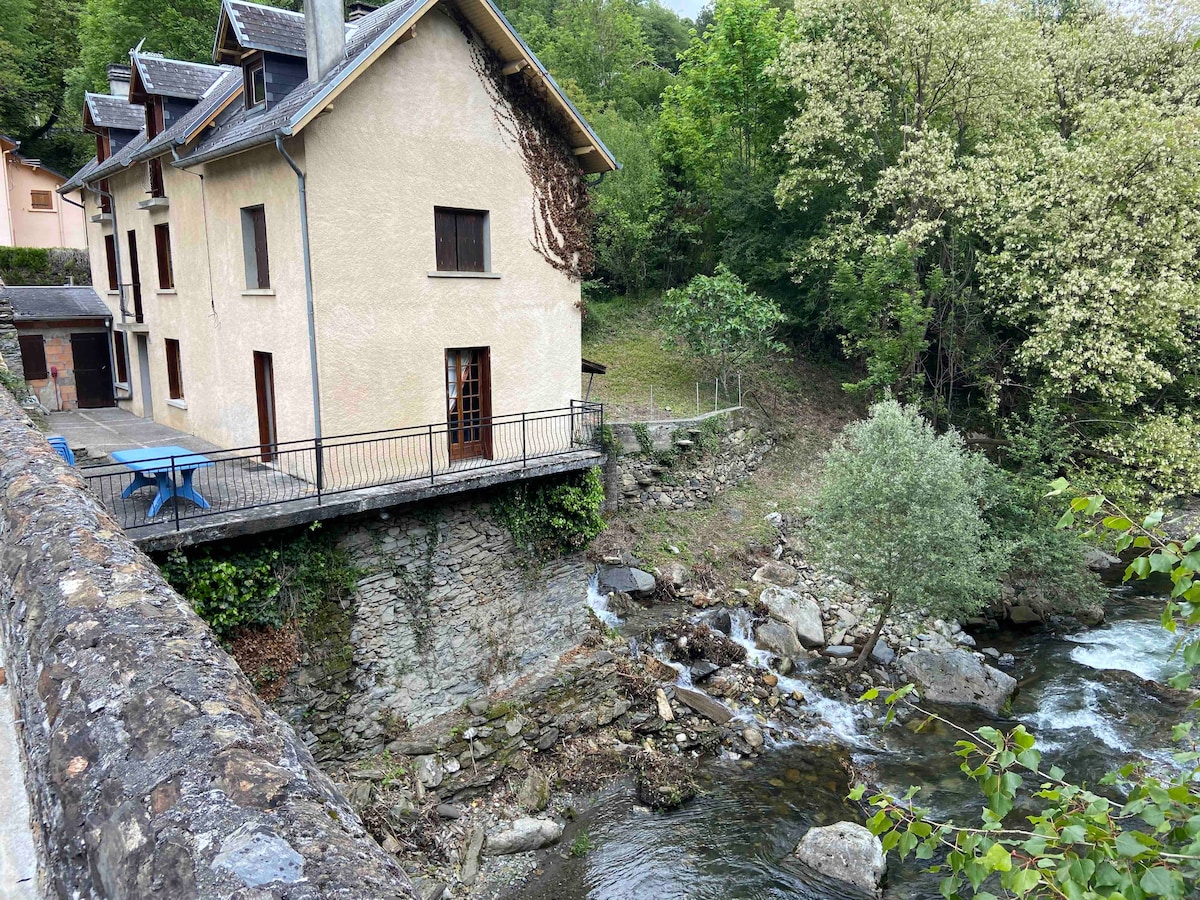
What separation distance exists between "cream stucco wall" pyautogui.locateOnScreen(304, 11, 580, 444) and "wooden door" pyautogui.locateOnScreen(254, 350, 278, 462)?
93.7 inches

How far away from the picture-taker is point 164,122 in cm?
1861

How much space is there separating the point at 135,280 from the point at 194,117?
5.66m

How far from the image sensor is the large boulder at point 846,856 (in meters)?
10.8

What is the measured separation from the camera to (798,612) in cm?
1766

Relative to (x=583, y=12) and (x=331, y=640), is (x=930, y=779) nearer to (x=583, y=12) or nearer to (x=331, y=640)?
(x=331, y=640)

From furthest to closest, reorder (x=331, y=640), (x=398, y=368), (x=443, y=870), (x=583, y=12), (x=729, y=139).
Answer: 1. (x=583, y=12)
2. (x=729, y=139)
3. (x=398, y=368)
4. (x=331, y=640)
5. (x=443, y=870)

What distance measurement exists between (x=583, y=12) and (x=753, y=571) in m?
31.3

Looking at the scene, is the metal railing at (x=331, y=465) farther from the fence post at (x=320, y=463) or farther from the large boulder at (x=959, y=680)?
the large boulder at (x=959, y=680)

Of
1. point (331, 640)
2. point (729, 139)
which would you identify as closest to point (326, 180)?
point (331, 640)

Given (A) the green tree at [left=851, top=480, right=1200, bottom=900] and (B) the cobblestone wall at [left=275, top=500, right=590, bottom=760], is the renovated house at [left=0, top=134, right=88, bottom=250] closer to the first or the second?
(B) the cobblestone wall at [left=275, top=500, right=590, bottom=760]

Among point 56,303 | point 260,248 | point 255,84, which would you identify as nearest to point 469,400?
point 260,248

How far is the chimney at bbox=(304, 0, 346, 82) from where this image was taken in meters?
13.1

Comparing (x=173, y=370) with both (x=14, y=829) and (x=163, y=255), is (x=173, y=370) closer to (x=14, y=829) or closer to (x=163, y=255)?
(x=163, y=255)

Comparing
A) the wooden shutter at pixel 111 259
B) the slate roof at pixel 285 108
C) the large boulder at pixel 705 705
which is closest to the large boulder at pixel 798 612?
the large boulder at pixel 705 705
